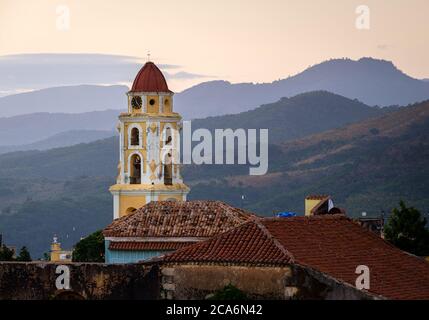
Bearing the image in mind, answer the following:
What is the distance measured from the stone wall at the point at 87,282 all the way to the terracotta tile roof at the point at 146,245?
7.18m

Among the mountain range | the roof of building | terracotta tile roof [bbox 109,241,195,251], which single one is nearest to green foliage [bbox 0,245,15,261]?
terracotta tile roof [bbox 109,241,195,251]

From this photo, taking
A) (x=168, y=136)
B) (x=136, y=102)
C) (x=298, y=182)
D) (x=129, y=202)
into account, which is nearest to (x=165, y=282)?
(x=129, y=202)

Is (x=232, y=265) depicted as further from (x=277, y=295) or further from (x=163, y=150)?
(x=163, y=150)

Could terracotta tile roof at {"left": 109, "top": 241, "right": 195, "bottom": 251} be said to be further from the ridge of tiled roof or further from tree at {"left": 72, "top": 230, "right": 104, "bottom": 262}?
tree at {"left": 72, "top": 230, "right": 104, "bottom": 262}

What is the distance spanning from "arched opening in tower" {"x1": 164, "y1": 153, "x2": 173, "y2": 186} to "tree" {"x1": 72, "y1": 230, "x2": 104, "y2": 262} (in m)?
10.4

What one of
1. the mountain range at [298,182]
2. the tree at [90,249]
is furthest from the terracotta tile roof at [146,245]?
the mountain range at [298,182]

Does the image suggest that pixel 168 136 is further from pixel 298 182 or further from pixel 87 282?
pixel 298 182

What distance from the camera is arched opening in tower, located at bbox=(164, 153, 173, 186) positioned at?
230 ft

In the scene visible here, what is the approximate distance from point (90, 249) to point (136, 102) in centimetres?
1427

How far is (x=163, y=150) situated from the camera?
6944cm

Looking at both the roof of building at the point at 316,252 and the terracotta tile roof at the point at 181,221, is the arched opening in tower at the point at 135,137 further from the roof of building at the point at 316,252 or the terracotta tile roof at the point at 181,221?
the roof of building at the point at 316,252

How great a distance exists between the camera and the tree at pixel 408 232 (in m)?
50.3

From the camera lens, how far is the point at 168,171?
70438 mm
